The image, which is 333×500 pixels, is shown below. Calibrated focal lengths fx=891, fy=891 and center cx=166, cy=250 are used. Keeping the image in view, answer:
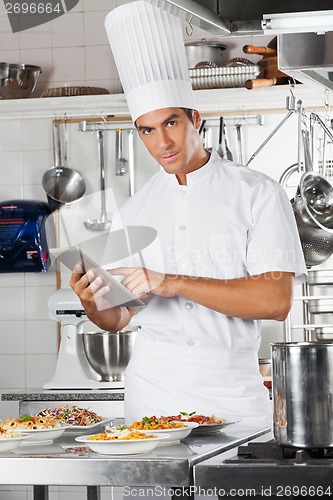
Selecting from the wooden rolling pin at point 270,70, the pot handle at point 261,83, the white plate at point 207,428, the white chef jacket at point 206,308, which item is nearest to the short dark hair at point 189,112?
the white chef jacket at point 206,308

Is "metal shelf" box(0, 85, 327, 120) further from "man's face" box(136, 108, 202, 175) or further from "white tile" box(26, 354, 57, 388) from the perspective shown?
"man's face" box(136, 108, 202, 175)

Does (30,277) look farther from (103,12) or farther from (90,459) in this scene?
(90,459)

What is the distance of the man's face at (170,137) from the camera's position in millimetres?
2408

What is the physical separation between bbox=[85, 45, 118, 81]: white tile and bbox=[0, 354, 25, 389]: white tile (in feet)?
5.25

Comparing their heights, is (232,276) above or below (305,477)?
above

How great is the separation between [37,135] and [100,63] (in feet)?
1.75

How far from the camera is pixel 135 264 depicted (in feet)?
8.48

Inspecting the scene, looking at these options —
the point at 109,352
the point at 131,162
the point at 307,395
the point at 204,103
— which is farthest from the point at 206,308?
the point at 131,162

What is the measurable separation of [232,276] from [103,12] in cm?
304

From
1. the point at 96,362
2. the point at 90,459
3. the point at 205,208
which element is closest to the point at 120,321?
the point at 205,208

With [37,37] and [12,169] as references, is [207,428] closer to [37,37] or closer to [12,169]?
[12,169]

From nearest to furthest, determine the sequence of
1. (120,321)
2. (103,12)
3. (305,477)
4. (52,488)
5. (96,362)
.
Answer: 1. (305,477)
2. (120,321)
3. (96,362)
4. (52,488)
5. (103,12)

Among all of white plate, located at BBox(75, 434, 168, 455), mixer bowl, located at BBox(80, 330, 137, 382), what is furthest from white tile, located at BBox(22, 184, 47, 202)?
white plate, located at BBox(75, 434, 168, 455)
